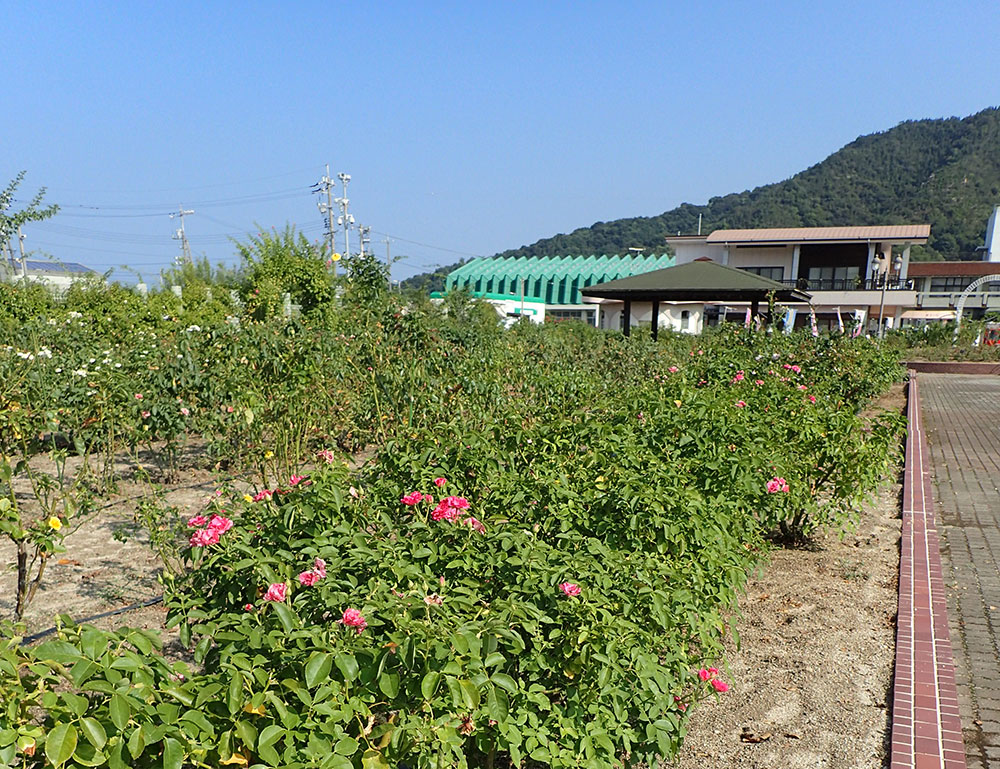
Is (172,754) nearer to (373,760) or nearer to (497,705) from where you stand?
(373,760)

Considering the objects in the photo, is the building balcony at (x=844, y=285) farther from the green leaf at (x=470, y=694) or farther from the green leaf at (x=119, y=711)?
the green leaf at (x=119, y=711)

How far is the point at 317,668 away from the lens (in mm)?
1557

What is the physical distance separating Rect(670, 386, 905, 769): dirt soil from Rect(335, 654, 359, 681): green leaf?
5.27 feet

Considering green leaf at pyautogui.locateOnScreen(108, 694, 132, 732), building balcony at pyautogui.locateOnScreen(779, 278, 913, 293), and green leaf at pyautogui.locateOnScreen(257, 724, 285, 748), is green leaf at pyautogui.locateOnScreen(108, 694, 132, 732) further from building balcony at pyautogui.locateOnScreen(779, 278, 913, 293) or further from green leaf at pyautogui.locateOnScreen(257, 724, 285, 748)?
building balcony at pyautogui.locateOnScreen(779, 278, 913, 293)

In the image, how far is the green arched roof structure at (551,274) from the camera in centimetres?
5450

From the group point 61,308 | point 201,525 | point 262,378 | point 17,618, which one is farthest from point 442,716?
point 61,308

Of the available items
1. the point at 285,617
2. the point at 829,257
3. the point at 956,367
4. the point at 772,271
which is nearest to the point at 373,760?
the point at 285,617

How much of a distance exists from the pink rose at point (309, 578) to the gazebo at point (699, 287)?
11.9 metres

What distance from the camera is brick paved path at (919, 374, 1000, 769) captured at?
123 inches

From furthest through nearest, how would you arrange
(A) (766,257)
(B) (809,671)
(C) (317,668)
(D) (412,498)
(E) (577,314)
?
(E) (577,314) → (A) (766,257) → (B) (809,671) → (D) (412,498) → (C) (317,668)

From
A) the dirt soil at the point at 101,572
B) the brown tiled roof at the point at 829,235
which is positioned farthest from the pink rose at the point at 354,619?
the brown tiled roof at the point at 829,235

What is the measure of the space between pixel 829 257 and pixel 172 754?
46.2m

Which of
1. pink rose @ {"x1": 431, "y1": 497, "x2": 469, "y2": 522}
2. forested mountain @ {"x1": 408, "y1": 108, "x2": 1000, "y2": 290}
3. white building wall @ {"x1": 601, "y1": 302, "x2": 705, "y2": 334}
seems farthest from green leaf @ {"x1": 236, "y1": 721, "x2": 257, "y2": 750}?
forested mountain @ {"x1": 408, "y1": 108, "x2": 1000, "y2": 290}

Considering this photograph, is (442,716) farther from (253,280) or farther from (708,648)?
(253,280)
